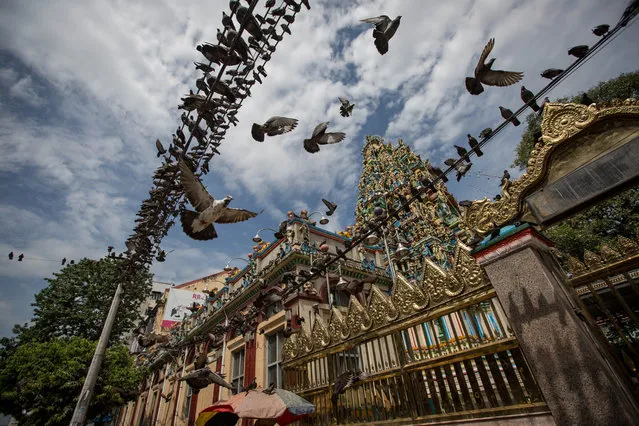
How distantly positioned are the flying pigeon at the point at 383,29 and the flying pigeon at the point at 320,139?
1767 millimetres

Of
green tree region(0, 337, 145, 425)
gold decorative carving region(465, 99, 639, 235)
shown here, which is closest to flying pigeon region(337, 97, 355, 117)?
gold decorative carving region(465, 99, 639, 235)

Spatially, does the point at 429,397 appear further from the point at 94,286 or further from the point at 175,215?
the point at 94,286

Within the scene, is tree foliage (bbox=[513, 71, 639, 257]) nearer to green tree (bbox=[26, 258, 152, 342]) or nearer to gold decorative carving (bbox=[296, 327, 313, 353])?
gold decorative carving (bbox=[296, 327, 313, 353])

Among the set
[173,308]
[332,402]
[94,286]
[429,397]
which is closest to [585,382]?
[429,397]

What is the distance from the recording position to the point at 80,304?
77.6 ft

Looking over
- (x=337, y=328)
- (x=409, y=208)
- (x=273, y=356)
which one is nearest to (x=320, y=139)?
(x=337, y=328)

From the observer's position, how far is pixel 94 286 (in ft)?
80.4

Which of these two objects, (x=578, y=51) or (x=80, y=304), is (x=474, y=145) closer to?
(x=578, y=51)

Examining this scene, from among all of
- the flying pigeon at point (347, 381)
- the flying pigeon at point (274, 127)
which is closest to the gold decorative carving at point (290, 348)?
the flying pigeon at point (347, 381)

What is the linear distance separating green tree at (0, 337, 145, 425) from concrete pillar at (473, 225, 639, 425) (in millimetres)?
20187

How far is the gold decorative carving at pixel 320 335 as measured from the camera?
7020 millimetres

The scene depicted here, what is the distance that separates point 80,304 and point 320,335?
25489 millimetres

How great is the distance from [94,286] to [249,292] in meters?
17.1

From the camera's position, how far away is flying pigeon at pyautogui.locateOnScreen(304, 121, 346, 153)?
6086 mm
